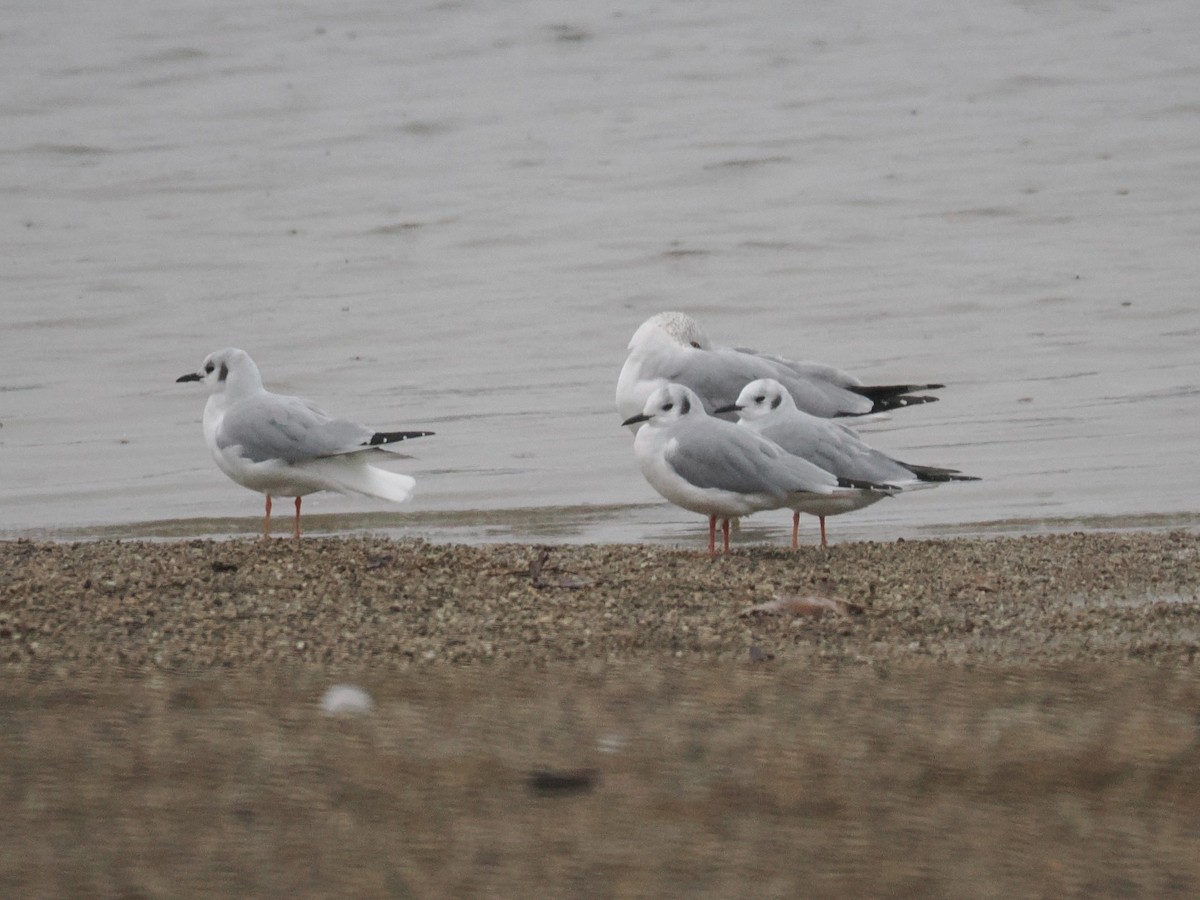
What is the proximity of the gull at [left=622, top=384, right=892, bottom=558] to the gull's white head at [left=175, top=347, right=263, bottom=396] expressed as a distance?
1729mm

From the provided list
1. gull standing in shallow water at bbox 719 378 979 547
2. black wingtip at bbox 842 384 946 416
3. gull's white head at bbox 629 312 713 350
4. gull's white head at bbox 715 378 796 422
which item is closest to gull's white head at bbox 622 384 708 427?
gull standing in shallow water at bbox 719 378 979 547

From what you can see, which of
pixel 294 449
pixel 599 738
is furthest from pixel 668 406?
pixel 599 738

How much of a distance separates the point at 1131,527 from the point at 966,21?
16614mm

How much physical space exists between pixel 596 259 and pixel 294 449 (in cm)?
819

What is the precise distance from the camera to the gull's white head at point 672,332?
9078 mm

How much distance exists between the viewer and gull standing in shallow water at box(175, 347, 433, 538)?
23.5ft

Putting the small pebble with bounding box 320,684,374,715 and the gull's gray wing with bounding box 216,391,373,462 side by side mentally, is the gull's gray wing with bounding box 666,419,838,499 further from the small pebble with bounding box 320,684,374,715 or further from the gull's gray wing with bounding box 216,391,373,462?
the small pebble with bounding box 320,684,374,715

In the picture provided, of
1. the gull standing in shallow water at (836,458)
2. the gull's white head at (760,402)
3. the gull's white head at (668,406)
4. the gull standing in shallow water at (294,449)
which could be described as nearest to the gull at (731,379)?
the gull's white head at (760,402)

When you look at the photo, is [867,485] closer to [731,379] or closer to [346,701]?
[731,379]

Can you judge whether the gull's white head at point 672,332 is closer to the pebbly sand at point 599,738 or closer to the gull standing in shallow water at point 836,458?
the gull standing in shallow water at point 836,458

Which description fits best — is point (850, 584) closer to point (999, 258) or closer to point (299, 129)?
point (999, 258)

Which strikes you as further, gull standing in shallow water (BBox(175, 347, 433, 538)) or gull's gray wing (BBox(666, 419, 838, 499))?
gull standing in shallow water (BBox(175, 347, 433, 538))

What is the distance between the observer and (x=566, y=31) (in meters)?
23.1

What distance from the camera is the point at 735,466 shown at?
663cm
